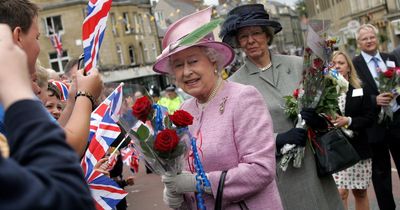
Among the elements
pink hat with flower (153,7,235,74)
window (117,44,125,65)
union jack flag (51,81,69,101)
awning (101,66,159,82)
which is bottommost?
union jack flag (51,81,69,101)

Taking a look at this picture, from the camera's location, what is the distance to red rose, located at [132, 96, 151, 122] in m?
3.29

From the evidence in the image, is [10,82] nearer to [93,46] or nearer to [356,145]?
[93,46]

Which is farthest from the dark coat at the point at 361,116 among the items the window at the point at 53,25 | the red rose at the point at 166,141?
the window at the point at 53,25

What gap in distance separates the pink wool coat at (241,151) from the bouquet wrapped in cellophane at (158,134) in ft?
0.75

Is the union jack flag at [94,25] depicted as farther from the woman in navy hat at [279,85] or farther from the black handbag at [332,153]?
the black handbag at [332,153]

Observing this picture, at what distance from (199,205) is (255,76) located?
1.64 metres

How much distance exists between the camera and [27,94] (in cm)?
157

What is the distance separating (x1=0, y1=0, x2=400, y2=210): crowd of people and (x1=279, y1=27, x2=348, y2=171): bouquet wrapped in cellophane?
7 centimetres

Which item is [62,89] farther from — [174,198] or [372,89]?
[372,89]

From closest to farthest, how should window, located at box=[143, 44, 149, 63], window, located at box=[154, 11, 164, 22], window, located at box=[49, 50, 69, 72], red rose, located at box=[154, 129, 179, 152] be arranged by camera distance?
red rose, located at box=[154, 129, 179, 152]
window, located at box=[49, 50, 69, 72]
window, located at box=[143, 44, 149, 63]
window, located at box=[154, 11, 164, 22]

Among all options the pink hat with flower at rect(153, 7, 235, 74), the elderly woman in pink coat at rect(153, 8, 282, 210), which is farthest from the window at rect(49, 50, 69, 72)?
the elderly woman in pink coat at rect(153, 8, 282, 210)

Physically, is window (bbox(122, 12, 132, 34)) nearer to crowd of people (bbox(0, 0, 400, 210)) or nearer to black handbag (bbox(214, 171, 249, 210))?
crowd of people (bbox(0, 0, 400, 210))

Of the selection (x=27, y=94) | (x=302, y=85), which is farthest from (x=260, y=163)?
(x=27, y=94)

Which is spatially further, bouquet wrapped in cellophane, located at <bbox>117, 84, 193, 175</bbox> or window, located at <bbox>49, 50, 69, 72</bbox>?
window, located at <bbox>49, 50, 69, 72</bbox>
